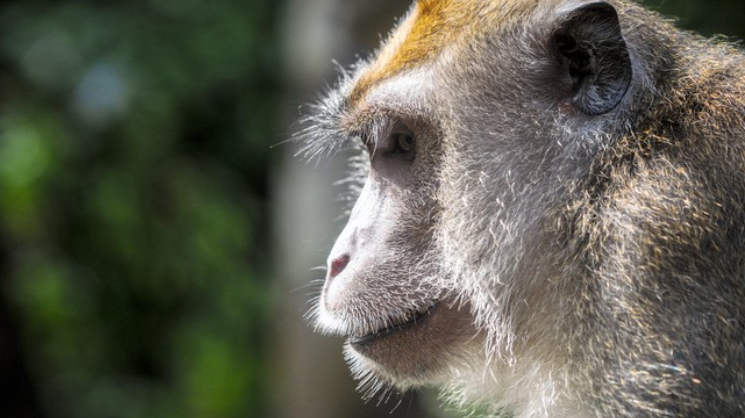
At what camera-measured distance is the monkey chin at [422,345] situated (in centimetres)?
322

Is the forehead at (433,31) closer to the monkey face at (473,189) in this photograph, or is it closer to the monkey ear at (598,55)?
the monkey face at (473,189)

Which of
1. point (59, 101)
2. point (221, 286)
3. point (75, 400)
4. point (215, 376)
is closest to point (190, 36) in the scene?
point (59, 101)

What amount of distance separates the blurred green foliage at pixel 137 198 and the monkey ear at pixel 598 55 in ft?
15.4

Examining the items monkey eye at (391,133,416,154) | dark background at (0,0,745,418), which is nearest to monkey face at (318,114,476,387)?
monkey eye at (391,133,416,154)

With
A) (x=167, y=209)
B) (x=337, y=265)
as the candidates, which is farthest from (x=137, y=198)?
(x=337, y=265)

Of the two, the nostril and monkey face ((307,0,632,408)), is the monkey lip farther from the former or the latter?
the nostril

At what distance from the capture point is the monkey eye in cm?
327

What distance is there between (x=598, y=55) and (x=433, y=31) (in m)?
0.72

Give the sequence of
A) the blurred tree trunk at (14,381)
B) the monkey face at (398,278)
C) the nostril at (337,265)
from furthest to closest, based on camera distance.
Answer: the blurred tree trunk at (14,381), the nostril at (337,265), the monkey face at (398,278)

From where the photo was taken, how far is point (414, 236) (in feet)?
10.4

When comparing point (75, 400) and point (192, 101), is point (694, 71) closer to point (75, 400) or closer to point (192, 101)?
point (192, 101)

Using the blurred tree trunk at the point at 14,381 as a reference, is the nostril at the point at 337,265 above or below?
below

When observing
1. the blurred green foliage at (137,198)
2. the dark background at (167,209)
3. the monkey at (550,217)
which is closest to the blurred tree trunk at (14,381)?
the dark background at (167,209)

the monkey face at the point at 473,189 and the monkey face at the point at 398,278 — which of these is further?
the monkey face at the point at 398,278
